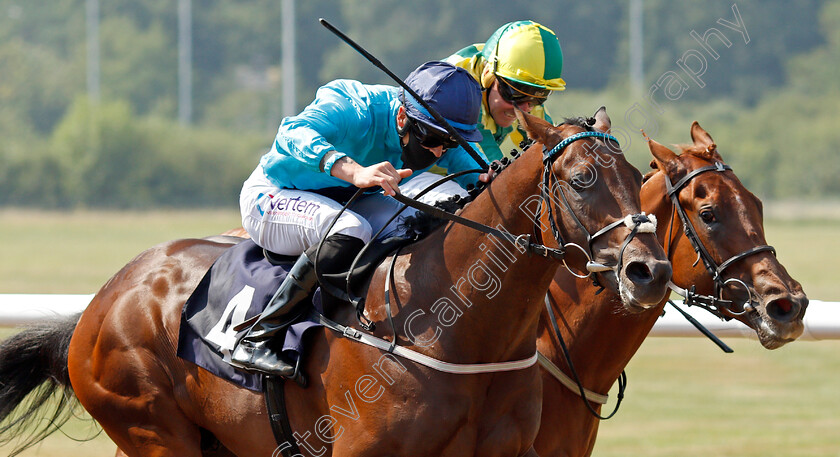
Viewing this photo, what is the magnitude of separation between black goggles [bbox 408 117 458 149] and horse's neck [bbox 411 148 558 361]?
1.01 ft

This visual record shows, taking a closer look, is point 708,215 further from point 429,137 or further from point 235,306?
point 235,306

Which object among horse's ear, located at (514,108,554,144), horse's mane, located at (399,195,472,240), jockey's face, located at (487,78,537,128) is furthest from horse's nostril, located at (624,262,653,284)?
jockey's face, located at (487,78,537,128)

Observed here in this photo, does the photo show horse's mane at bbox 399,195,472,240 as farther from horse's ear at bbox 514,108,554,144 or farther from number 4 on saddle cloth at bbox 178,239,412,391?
horse's ear at bbox 514,108,554,144

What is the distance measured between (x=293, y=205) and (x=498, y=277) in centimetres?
94

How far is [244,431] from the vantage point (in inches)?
156

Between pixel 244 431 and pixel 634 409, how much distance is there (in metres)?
5.65

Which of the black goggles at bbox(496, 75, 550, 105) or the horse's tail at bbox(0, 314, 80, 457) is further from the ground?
the black goggles at bbox(496, 75, 550, 105)

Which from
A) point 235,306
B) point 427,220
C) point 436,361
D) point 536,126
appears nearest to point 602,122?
point 536,126

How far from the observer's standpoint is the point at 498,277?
11.3 feet

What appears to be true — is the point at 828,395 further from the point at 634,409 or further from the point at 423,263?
the point at 423,263

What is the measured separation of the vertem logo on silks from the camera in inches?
Answer: 155

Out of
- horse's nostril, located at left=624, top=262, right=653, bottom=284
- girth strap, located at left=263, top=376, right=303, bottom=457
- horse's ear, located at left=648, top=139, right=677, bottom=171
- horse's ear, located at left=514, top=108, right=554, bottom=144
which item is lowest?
girth strap, located at left=263, top=376, right=303, bottom=457

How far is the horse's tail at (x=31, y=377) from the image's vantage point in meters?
4.90

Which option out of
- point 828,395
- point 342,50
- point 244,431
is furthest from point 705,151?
point 342,50
